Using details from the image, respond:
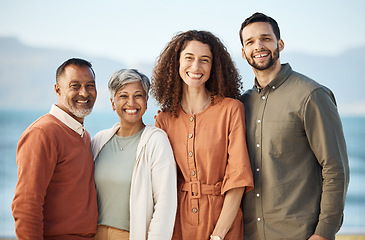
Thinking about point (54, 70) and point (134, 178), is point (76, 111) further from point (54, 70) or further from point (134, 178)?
point (54, 70)

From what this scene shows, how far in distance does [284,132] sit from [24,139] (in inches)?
61.0

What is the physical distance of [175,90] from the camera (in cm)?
283

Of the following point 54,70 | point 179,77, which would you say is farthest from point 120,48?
point 179,77

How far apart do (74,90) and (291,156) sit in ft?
4.70

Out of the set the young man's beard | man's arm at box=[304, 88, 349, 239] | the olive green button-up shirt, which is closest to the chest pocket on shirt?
the olive green button-up shirt

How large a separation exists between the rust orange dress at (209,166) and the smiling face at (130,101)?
323 mm

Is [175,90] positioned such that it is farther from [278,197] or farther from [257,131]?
[278,197]

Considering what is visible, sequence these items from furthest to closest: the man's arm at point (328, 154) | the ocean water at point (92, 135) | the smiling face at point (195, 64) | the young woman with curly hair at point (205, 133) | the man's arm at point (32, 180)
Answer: the ocean water at point (92, 135) < the smiling face at point (195, 64) < the young woman with curly hair at point (205, 133) < the man's arm at point (328, 154) < the man's arm at point (32, 180)

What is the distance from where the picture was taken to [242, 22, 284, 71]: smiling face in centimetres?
271

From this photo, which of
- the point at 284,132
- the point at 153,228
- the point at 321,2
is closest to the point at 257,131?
the point at 284,132

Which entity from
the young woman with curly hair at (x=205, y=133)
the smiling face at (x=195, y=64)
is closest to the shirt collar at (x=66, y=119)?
the young woman with curly hair at (x=205, y=133)

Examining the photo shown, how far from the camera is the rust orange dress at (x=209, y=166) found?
8.30ft

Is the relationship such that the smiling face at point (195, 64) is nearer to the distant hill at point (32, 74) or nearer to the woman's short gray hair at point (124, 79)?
the woman's short gray hair at point (124, 79)

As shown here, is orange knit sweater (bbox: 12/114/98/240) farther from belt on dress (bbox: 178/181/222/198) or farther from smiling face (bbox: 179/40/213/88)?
smiling face (bbox: 179/40/213/88)
